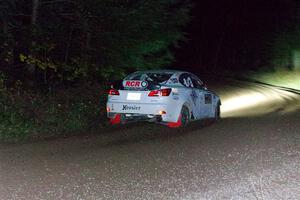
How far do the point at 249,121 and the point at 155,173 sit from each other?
259 inches

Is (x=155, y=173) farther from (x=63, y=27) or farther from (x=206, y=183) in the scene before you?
(x=63, y=27)

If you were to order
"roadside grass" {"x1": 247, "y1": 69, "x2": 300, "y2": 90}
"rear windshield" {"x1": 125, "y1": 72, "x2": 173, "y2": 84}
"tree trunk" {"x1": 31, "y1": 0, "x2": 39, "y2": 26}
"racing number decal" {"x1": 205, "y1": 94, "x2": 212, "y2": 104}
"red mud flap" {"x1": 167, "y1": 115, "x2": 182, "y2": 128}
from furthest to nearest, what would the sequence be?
"roadside grass" {"x1": 247, "y1": 69, "x2": 300, "y2": 90} → "tree trunk" {"x1": 31, "y1": 0, "x2": 39, "y2": 26} → "racing number decal" {"x1": 205, "y1": 94, "x2": 212, "y2": 104} → "rear windshield" {"x1": 125, "y1": 72, "x2": 173, "y2": 84} → "red mud flap" {"x1": 167, "y1": 115, "x2": 182, "y2": 128}

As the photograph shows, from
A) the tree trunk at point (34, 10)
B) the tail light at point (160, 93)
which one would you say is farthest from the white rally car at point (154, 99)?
the tree trunk at point (34, 10)

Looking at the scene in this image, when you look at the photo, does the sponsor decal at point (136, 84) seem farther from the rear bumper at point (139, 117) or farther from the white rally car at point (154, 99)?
the rear bumper at point (139, 117)

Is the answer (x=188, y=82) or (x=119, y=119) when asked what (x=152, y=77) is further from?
(x=119, y=119)

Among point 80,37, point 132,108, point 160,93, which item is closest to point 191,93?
point 160,93

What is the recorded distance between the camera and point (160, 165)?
8.34 meters

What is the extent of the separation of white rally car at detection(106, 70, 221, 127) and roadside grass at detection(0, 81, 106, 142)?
1293 millimetres

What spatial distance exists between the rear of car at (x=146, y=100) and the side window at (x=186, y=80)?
0.34 metres

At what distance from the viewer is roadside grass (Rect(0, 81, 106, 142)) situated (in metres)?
12.3

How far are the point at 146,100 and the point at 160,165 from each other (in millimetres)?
→ 4172

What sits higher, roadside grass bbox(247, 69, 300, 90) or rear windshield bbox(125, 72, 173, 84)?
roadside grass bbox(247, 69, 300, 90)

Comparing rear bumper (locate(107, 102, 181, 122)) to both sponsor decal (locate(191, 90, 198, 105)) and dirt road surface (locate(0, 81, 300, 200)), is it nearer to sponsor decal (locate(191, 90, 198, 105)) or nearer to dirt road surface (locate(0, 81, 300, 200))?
dirt road surface (locate(0, 81, 300, 200))

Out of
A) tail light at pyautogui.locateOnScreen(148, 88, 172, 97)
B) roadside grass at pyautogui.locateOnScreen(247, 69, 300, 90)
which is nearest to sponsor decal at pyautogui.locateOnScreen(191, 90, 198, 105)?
tail light at pyautogui.locateOnScreen(148, 88, 172, 97)
